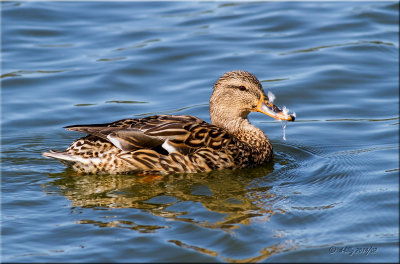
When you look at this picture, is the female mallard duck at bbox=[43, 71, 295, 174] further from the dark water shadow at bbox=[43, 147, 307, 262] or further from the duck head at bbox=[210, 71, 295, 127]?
the duck head at bbox=[210, 71, 295, 127]

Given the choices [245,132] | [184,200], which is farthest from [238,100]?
[184,200]

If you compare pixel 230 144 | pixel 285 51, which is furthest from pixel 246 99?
pixel 285 51

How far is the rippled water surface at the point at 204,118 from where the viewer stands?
6996mm

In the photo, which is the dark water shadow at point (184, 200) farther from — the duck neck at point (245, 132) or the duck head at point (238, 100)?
the duck head at point (238, 100)

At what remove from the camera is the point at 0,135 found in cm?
1041

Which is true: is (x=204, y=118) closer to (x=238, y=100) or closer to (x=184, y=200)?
(x=238, y=100)

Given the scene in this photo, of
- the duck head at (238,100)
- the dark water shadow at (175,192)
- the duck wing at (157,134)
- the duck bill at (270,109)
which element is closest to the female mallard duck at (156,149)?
the duck wing at (157,134)

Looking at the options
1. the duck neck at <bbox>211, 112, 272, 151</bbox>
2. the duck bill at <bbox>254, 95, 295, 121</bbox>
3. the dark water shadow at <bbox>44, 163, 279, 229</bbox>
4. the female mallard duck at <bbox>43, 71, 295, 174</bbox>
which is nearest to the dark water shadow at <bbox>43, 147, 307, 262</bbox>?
the dark water shadow at <bbox>44, 163, 279, 229</bbox>

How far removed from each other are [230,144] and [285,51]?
552cm

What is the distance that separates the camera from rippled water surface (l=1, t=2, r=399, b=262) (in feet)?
23.0

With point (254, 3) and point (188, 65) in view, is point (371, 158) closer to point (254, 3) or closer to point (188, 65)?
point (188, 65)

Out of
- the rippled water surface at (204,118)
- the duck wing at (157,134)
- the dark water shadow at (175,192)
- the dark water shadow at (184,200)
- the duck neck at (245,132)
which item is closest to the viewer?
the rippled water surface at (204,118)

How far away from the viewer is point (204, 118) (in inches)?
440

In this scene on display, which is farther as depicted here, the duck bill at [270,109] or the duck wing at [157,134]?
the duck bill at [270,109]
